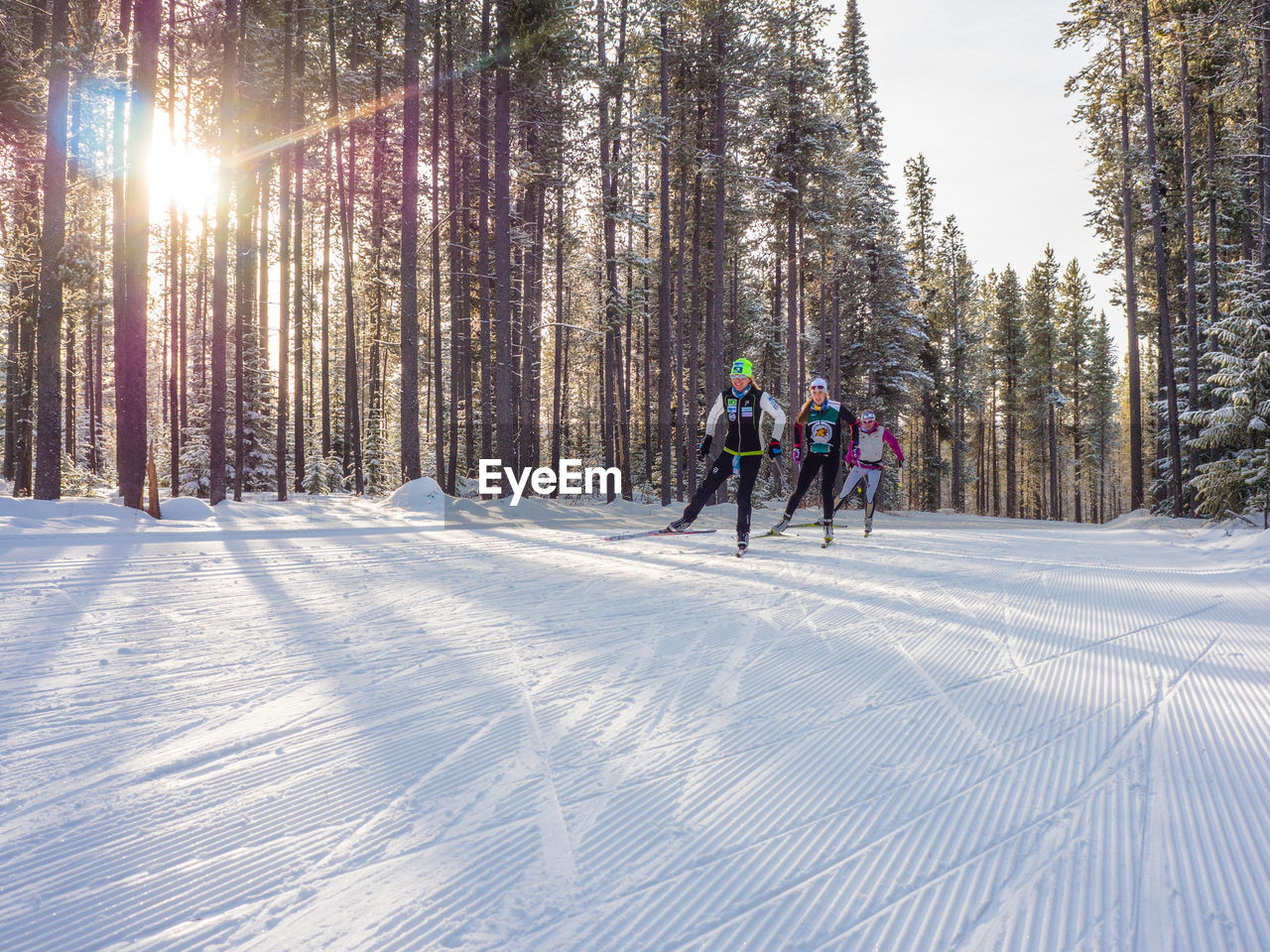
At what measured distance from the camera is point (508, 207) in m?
14.8

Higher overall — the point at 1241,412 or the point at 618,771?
the point at 1241,412

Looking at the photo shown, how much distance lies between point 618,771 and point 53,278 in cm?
1470

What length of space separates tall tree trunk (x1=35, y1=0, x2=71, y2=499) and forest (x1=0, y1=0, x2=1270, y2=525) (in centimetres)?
5

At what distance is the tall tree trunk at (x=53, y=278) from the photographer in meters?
11.5

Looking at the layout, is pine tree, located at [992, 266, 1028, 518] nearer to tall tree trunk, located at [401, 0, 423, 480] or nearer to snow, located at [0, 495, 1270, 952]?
tall tree trunk, located at [401, 0, 423, 480]

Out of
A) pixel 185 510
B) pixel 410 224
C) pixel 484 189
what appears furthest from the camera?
pixel 484 189

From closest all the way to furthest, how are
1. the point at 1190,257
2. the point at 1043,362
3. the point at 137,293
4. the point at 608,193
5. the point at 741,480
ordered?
1. the point at 741,480
2. the point at 137,293
3. the point at 1190,257
4. the point at 608,193
5. the point at 1043,362

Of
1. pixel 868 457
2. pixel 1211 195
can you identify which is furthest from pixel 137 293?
pixel 1211 195

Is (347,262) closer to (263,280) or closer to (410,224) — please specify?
A: (263,280)

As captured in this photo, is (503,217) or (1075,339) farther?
(1075,339)

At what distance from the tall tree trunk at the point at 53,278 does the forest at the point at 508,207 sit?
0.17 feet

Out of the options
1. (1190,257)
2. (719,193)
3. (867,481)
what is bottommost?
(867,481)

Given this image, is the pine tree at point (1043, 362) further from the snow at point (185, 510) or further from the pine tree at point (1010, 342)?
the snow at point (185, 510)

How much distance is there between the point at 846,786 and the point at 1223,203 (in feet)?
108
